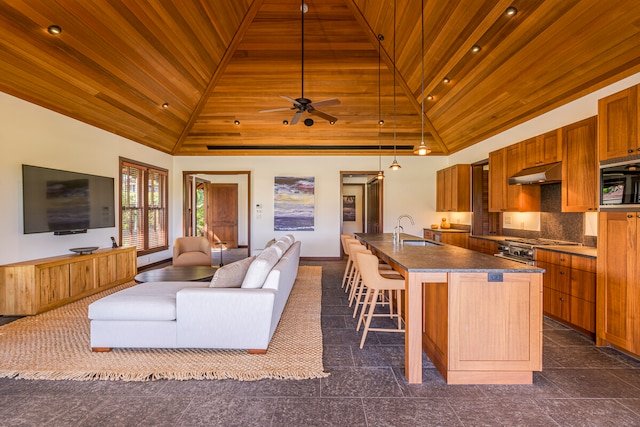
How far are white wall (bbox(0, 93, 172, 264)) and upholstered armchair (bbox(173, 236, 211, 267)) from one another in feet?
3.85

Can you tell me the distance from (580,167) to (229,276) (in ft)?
12.9

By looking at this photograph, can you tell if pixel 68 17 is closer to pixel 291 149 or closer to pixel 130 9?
pixel 130 9

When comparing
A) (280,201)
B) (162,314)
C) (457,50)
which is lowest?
(162,314)

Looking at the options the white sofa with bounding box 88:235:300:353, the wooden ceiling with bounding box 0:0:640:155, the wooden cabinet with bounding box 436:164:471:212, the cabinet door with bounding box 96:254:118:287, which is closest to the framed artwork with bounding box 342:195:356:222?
the wooden ceiling with bounding box 0:0:640:155

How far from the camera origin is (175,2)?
3.78m

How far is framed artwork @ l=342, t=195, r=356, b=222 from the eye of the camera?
11266 millimetres

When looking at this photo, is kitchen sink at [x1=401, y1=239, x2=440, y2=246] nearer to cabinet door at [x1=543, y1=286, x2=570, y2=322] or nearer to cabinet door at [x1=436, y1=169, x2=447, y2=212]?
cabinet door at [x1=543, y1=286, x2=570, y2=322]

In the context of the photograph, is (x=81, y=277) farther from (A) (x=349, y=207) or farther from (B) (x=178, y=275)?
(A) (x=349, y=207)

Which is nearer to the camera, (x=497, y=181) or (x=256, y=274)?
(x=256, y=274)

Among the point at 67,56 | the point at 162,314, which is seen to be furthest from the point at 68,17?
the point at 162,314

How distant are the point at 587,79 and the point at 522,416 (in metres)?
3.70

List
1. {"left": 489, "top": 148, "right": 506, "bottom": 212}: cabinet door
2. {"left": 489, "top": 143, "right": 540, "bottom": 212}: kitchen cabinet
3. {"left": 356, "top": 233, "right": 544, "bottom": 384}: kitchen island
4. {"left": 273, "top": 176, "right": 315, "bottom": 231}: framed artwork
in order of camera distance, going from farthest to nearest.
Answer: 1. {"left": 273, "top": 176, "right": 315, "bottom": 231}: framed artwork
2. {"left": 489, "top": 148, "right": 506, "bottom": 212}: cabinet door
3. {"left": 489, "top": 143, "right": 540, "bottom": 212}: kitchen cabinet
4. {"left": 356, "top": 233, "right": 544, "bottom": 384}: kitchen island

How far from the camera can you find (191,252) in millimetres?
5797

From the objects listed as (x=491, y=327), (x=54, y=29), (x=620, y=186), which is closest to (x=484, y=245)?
(x=620, y=186)
